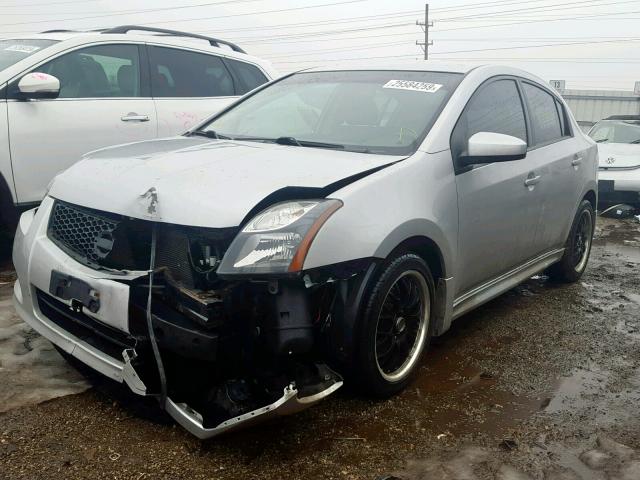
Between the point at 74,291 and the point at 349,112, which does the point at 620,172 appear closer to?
the point at 349,112

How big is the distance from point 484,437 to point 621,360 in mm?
1463

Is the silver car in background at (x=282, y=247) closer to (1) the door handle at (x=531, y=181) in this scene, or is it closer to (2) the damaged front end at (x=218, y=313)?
(2) the damaged front end at (x=218, y=313)

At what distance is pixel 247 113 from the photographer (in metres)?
4.01

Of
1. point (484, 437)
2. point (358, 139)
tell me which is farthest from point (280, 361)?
point (358, 139)

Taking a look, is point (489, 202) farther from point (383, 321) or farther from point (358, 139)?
point (383, 321)

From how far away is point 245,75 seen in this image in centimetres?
648

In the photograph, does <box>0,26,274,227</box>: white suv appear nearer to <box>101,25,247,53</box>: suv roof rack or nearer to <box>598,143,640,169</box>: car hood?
<box>101,25,247,53</box>: suv roof rack

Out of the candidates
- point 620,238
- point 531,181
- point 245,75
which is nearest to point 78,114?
point 245,75

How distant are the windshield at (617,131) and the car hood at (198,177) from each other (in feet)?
29.6

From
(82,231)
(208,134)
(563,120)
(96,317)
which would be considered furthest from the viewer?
(563,120)

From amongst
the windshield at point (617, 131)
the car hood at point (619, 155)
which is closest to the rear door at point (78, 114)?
the car hood at point (619, 155)

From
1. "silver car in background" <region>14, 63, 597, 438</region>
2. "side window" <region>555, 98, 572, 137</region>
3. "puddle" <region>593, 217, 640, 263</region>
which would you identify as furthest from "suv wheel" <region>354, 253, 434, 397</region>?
"puddle" <region>593, 217, 640, 263</region>

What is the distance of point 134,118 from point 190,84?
81 centimetres

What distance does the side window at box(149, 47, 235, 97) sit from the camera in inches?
223
